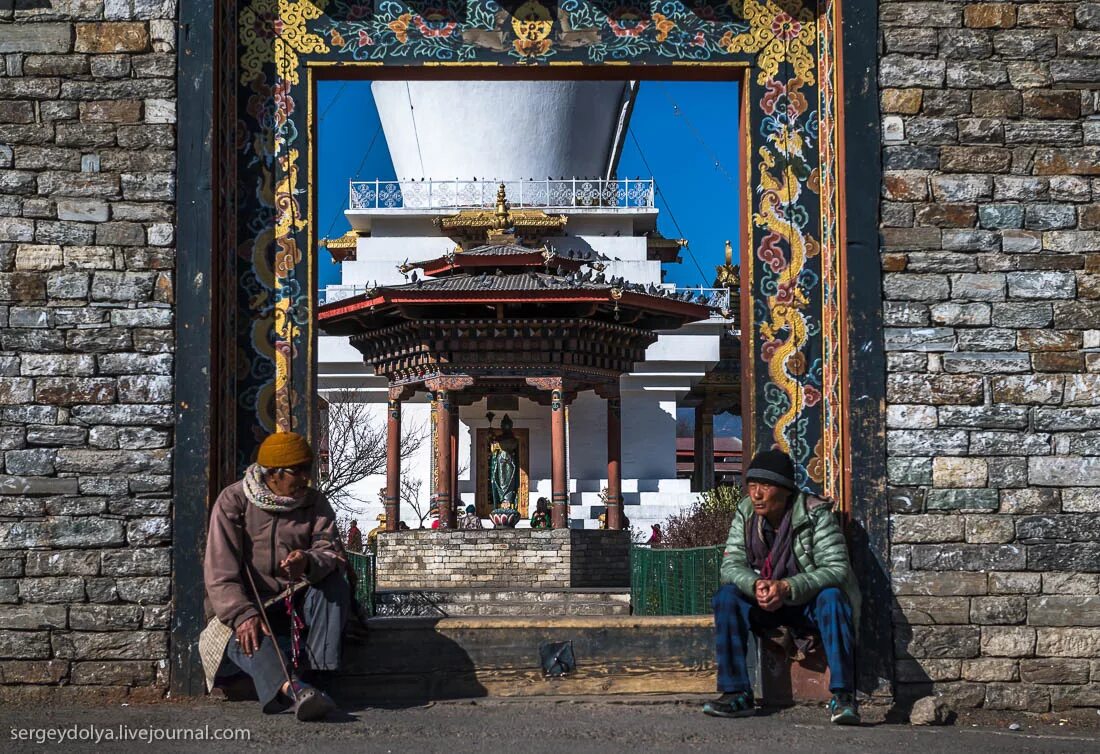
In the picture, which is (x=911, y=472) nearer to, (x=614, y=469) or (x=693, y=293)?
(x=614, y=469)

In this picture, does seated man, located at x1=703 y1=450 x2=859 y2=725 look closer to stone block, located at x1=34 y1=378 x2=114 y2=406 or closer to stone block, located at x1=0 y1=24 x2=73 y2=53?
stone block, located at x1=34 y1=378 x2=114 y2=406

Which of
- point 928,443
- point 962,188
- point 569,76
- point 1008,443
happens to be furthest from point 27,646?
point 962,188

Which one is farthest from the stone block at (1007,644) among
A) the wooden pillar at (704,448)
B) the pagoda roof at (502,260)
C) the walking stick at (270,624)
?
the wooden pillar at (704,448)

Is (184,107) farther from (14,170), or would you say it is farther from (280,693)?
(280,693)

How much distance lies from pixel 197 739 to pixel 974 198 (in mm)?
5058

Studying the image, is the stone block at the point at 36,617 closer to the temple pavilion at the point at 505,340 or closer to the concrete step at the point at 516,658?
the concrete step at the point at 516,658

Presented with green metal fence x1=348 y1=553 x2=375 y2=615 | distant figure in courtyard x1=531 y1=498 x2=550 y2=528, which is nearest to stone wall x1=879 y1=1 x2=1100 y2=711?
green metal fence x1=348 y1=553 x2=375 y2=615

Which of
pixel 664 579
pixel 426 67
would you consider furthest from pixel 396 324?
pixel 426 67

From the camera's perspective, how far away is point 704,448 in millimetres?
33125

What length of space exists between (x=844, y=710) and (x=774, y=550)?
0.86m

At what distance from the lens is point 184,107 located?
25.4ft

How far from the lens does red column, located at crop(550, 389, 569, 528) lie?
63.5 feet

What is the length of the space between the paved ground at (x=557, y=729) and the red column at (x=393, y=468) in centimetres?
1251

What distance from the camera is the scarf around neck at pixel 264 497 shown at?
6906 mm
